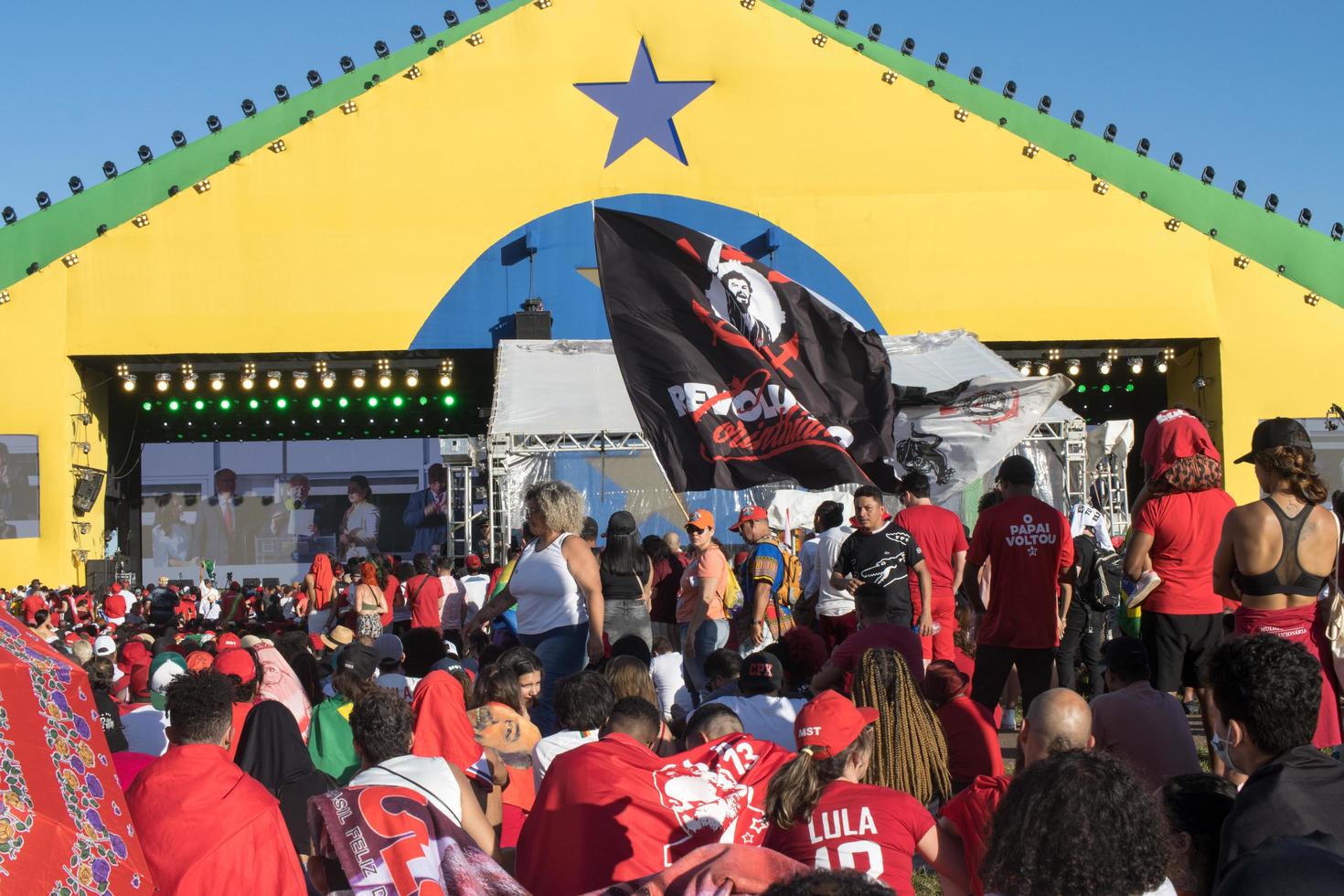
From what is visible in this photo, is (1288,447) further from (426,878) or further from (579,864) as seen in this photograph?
(426,878)

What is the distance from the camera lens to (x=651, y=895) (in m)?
3.11

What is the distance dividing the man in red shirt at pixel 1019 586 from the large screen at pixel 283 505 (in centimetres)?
2034

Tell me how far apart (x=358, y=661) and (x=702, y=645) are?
325 cm

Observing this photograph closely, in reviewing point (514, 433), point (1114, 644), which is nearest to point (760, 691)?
point (1114, 644)

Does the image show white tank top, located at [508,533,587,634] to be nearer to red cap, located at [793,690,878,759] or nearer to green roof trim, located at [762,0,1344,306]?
red cap, located at [793,690,878,759]

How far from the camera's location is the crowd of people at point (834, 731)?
304cm

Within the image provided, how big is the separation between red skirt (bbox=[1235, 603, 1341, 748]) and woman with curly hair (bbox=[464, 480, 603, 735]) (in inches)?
125

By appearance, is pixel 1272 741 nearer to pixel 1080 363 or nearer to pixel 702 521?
pixel 702 521

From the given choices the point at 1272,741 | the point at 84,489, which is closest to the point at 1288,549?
the point at 1272,741

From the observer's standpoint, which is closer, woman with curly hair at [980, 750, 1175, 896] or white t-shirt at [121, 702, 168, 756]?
woman with curly hair at [980, 750, 1175, 896]

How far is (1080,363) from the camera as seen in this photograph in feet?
71.1

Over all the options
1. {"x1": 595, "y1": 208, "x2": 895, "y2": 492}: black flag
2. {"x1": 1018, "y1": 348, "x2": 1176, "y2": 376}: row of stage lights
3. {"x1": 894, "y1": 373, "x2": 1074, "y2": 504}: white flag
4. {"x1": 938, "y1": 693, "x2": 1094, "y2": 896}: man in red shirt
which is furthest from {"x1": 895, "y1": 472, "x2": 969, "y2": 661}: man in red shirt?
{"x1": 1018, "y1": 348, "x2": 1176, "y2": 376}: row of stage lights

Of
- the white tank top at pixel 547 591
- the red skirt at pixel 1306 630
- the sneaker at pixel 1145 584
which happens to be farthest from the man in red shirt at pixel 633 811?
the white tank top at pixel 547 591

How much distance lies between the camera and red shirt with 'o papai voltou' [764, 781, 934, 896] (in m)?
3.77
